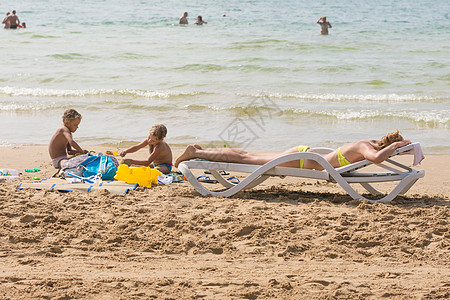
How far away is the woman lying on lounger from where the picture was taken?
5023 millimetres

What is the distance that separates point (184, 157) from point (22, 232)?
1864 millimetres

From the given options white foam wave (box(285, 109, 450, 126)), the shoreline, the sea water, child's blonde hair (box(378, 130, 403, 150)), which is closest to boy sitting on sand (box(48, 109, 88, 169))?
the shoreline

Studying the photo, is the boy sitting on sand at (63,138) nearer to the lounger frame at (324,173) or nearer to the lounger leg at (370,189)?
the lounger frame at (324,173)

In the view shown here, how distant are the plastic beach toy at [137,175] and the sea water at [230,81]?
101 inches

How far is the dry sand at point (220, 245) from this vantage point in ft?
11.5

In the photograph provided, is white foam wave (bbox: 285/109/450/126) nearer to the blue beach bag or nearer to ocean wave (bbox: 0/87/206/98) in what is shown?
ocean wave (bbox: 0/87/206/98)

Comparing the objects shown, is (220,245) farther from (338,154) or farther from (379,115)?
(379,115)

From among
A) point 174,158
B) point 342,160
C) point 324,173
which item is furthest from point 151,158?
point 342,160

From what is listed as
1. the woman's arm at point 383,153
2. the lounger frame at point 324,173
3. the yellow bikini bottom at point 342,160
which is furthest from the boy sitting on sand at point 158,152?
the woman's arm at point 383,153

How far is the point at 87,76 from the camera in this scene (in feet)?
48.6

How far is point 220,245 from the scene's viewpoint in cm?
427

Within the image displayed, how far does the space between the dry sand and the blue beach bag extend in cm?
50

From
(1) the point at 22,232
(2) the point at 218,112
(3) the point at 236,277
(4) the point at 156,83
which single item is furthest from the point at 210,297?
(4) the point at 156,83

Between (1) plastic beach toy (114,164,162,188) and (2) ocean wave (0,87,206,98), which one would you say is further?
(2) ocean wave (0,87,206,98)
